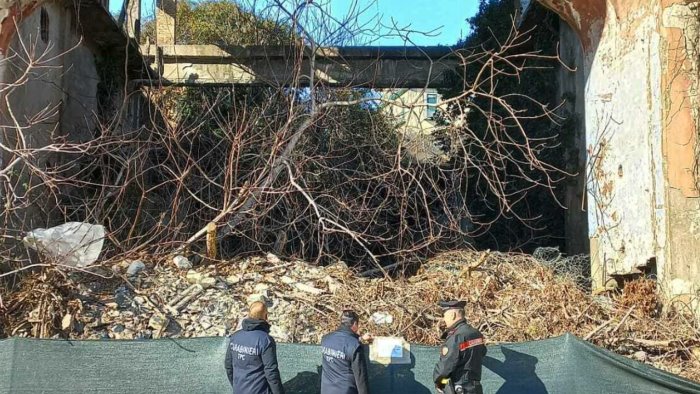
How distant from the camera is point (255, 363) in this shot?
6023 millimetres

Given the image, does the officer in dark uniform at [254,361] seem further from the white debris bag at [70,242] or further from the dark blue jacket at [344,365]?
the white debris bag at [70,242]

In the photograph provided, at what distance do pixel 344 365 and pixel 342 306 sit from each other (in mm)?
2588

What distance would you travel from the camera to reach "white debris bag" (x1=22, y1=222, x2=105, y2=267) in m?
8.31

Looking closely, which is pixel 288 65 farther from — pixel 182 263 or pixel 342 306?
pixel 342 306

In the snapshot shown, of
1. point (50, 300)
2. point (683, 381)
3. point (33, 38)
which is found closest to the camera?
point (683, 381)

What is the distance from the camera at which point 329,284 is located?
9219mm

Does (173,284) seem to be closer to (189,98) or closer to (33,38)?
(33,38)

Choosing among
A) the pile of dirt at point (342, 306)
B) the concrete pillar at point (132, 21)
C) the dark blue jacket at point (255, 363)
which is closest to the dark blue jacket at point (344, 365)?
the dark blue jacket at point (255, 363)

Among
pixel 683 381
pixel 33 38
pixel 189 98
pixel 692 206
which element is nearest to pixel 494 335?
pixel 683 381

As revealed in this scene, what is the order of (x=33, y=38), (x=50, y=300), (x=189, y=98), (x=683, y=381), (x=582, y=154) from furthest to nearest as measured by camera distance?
(x=189, y=98)
(x=582, y=154)
(x=33, y=38)
(x=50, y=300)
(x=683, y=381)

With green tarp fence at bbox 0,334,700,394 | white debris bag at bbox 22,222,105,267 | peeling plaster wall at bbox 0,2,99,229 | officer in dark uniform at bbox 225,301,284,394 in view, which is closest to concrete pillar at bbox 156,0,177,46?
peeling plaster wall at bbox 0,2,99,229

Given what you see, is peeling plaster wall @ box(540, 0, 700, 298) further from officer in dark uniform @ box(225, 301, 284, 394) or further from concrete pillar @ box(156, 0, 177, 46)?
concrete pillar @ box(156, 0, 177, 46)

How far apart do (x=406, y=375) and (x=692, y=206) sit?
4007 mm

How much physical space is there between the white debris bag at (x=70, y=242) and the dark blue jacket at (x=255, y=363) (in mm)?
3140
